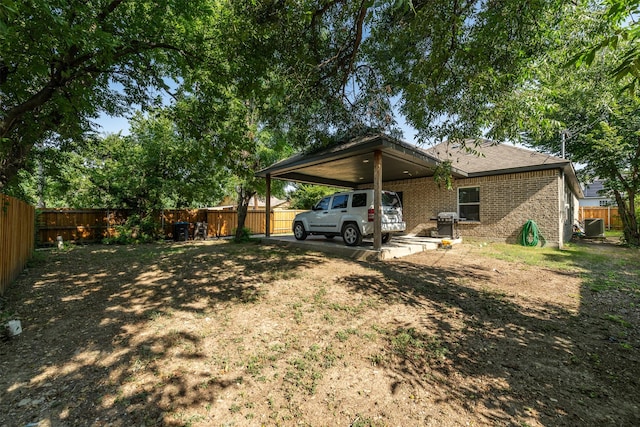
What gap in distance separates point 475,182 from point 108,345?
1272 cm

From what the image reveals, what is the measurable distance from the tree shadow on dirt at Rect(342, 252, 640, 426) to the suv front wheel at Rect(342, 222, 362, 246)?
3.78 metres

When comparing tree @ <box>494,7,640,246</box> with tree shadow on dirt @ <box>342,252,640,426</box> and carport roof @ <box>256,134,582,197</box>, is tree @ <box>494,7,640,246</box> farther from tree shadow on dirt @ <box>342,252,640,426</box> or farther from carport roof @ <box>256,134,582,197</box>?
tree shadow on dirt @ <box>342,252,640,426</box>

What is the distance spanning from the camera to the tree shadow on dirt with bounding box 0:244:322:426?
206cm

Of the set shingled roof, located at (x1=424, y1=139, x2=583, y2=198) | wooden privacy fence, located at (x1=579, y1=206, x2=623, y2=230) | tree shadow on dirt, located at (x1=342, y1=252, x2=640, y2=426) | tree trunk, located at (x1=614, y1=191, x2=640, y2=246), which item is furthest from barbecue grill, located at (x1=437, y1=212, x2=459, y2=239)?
wooden privacy fence, located at (x1=579, y1=206, x2=623, y2=230)

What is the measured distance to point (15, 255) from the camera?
17.1ft

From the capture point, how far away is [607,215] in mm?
19797

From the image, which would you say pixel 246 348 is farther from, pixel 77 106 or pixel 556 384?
pixel 77 106

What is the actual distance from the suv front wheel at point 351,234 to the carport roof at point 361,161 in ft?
7.12

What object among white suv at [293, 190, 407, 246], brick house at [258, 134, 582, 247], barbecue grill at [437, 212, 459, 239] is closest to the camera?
white suv at [293, 190, 407, 246]

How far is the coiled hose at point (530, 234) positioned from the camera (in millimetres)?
9695

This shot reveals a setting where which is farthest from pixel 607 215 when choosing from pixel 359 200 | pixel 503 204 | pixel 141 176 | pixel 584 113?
pixel 141 176

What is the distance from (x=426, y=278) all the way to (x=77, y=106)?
7157 mm

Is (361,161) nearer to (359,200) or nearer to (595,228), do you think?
(359,200)

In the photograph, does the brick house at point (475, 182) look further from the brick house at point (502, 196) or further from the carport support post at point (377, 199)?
the carport support post at point (377, 199)
